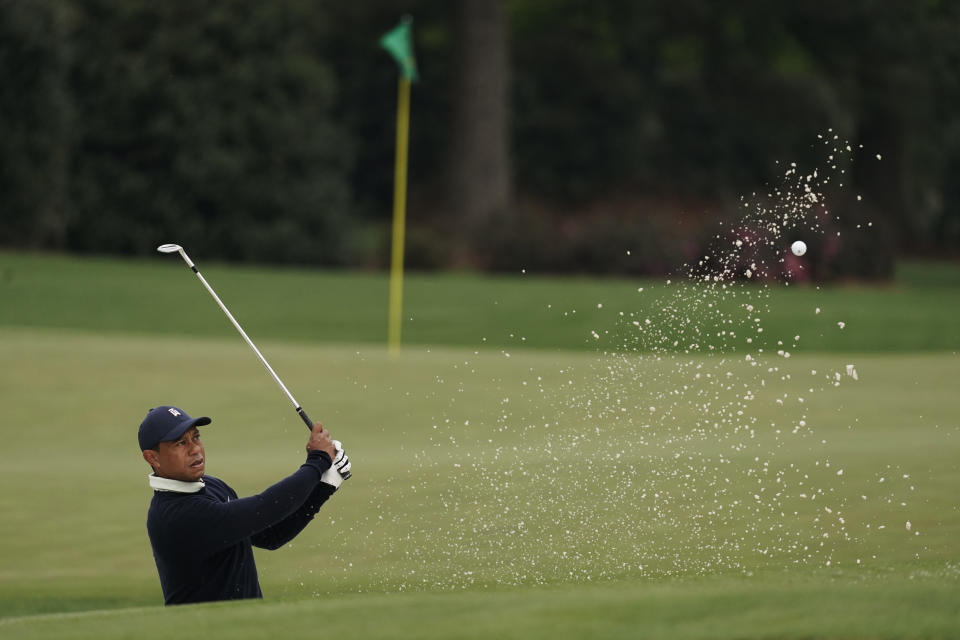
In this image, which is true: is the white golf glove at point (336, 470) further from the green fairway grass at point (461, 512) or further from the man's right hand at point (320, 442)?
the green fairway grass at point (461, 512)

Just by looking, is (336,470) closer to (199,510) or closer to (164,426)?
(199,510)

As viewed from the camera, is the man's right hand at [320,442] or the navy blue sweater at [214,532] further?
the man's right hand at [320,442]

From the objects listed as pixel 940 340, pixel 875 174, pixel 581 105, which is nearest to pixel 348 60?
pixel 581 105

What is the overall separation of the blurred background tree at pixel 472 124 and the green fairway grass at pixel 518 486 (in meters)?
10.9

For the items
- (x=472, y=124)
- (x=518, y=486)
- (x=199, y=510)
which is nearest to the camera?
(x=199, y=510)

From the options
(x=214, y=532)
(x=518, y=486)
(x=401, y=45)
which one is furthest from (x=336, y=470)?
(x=401, y=45)

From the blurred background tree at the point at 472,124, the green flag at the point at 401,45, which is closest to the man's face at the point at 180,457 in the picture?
the green flag at the point at 401,45

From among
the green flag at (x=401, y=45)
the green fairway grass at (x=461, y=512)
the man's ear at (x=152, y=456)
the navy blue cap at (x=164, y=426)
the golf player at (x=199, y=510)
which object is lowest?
the green fairway grass at (x=461, y=512)

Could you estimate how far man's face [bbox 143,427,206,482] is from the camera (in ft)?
18.1

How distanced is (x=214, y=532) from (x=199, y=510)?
0.09m

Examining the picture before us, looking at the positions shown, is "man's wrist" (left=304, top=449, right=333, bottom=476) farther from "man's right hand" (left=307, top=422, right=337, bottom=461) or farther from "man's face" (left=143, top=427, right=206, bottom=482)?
"man's face" (left=143, top=427, right=206, bottom=482)

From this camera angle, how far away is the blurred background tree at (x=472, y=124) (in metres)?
30.6

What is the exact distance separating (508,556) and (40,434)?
5510 millimetres

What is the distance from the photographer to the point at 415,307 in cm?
2325
